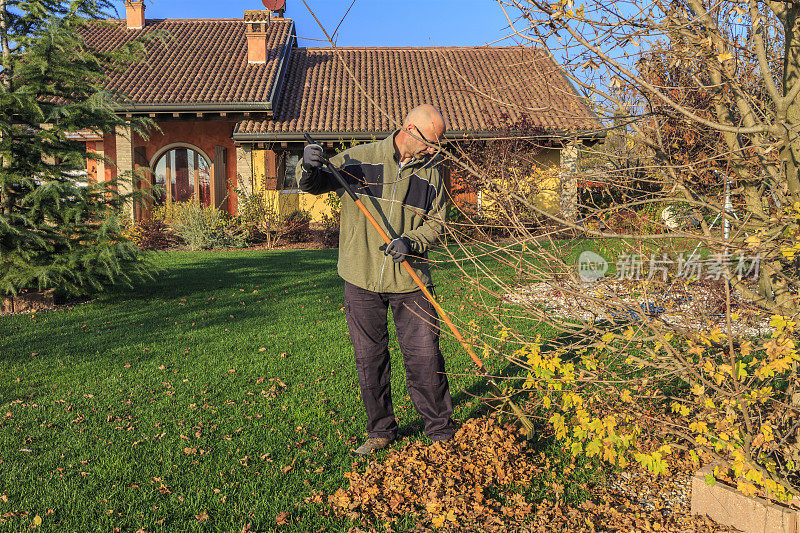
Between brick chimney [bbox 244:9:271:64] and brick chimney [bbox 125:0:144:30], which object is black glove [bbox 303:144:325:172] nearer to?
brick chimney [bbox 244:9:271:64]

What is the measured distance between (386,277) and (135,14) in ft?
67.5

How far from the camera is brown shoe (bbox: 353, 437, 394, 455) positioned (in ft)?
12.2

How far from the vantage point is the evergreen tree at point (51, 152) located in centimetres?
742

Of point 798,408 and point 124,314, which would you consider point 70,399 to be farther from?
point 798,408

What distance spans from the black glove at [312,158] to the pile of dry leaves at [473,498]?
5.91 feet

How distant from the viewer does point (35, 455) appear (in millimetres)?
3750

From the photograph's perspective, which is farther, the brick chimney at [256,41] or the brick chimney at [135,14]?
the brick chimney at [135,14]

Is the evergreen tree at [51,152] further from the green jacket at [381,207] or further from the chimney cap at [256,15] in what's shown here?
the chimney cap at [256,15]

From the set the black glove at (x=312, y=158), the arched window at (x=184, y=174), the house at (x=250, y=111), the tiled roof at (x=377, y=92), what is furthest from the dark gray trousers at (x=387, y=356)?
the arched window at (x=184, y=174)

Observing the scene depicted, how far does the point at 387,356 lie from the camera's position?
12.4 feet

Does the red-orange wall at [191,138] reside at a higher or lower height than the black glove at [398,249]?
higher

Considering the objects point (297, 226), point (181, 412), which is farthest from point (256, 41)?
point (181, 412)

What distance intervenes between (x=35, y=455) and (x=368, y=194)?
2717 millimetres

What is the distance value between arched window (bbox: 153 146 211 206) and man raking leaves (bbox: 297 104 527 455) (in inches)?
573
